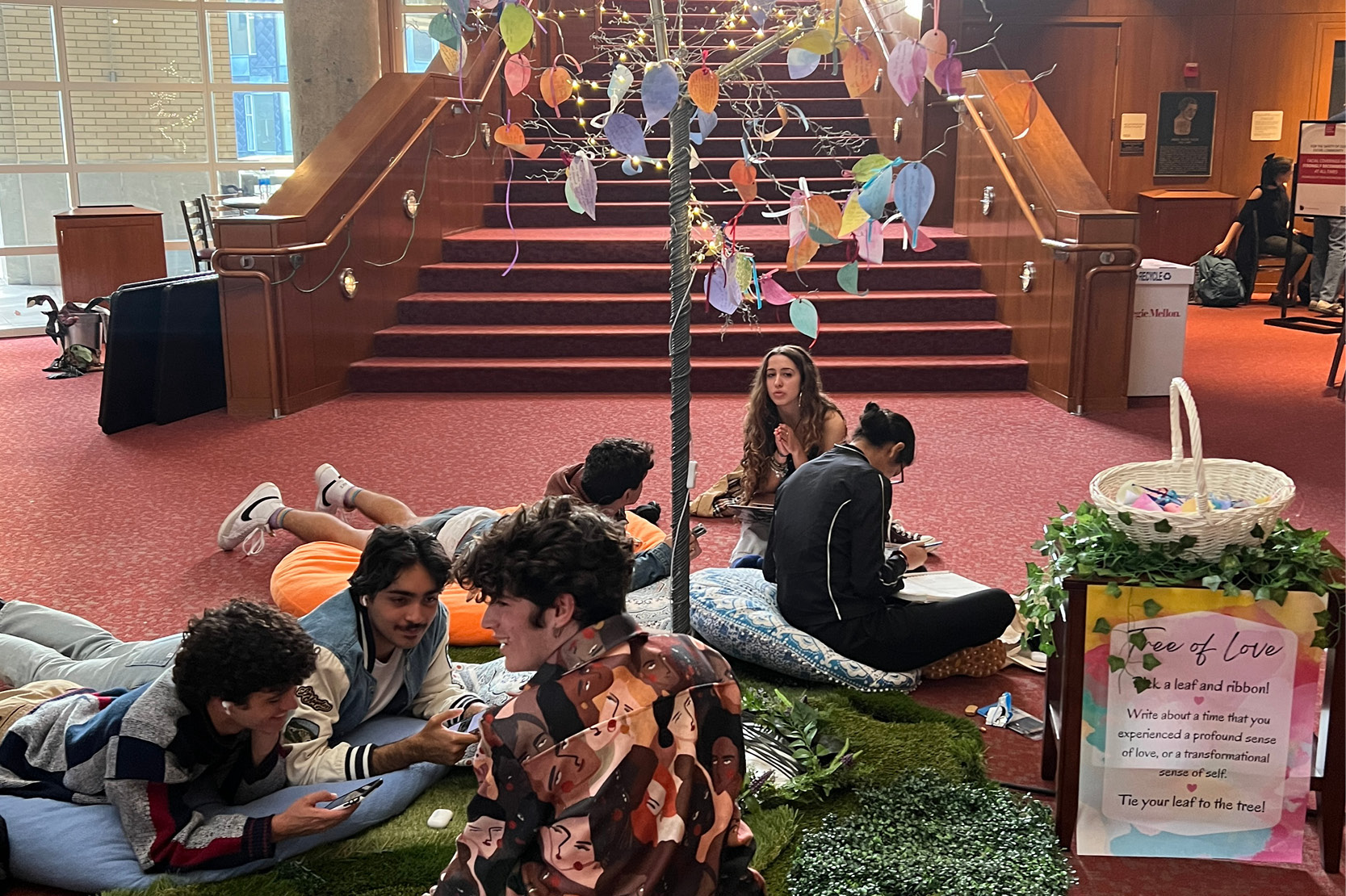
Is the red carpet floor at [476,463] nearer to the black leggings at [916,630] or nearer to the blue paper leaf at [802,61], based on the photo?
the black leggings at [916,630]

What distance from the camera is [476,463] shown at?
238 inches

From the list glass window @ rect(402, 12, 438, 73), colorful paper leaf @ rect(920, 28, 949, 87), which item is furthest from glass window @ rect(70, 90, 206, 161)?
colorful paper leaf @ rect(920, 28, 949, 87)

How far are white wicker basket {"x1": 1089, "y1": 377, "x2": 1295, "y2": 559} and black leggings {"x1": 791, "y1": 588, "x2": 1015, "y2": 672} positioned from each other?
2.46 ft

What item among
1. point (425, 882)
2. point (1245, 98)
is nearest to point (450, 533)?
point (425, 882)

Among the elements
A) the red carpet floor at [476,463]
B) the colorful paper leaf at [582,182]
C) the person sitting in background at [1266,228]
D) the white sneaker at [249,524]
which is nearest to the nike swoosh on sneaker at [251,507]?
the white sneaker at [249,524]

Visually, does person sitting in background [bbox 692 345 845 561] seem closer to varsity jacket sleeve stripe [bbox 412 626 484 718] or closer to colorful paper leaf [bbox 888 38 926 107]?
varsity jacket sleeve stripe [bbox 412 626 484 718]

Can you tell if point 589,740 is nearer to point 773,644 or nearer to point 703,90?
point 703,90

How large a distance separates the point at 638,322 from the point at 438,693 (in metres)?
5.28

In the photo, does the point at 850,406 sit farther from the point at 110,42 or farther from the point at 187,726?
the point at 110,42

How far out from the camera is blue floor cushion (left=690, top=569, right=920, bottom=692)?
11.8ft

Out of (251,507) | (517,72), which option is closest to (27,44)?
(251,507)

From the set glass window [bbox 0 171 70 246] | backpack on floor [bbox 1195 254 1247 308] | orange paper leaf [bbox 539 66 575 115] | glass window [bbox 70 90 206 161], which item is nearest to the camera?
orange paper leaf [bbox 539 66 575 115]

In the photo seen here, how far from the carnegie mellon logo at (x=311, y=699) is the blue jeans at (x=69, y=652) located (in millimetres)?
411

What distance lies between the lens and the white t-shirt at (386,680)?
10.3ft
